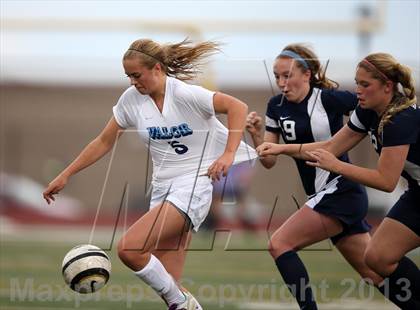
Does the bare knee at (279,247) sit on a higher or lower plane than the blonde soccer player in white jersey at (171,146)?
lower

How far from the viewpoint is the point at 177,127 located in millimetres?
5781

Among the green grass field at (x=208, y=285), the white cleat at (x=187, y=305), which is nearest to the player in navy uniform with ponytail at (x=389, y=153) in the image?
the white cleat at (x=187, y=305)

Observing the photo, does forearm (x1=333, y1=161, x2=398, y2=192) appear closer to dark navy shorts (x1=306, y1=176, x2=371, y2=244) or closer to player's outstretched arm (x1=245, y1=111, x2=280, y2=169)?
dark navy shorts (x1=306, y1=176, x2=371, y2=244)

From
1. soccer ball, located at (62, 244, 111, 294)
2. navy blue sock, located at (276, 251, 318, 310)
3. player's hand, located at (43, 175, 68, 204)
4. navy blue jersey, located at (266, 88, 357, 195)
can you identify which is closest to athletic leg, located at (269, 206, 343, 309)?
navy blue sock, located at (276, 251, 318, 310)

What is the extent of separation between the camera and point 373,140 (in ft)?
18.1

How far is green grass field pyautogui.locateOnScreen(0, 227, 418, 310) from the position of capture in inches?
289

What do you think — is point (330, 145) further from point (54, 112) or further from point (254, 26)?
point (54, 112)

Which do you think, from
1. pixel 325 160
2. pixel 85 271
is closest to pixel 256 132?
pixel 325 160

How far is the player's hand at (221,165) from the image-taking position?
5.57m

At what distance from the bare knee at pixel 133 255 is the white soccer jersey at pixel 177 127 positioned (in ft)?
2.04

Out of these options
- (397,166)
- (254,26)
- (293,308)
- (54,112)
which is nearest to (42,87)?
(54,112)

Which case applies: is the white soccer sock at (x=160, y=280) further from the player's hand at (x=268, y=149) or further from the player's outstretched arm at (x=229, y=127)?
the player's hand at (x=268, y=149)

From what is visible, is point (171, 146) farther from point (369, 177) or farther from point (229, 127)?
point (369, 177)

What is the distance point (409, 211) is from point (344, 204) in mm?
689
